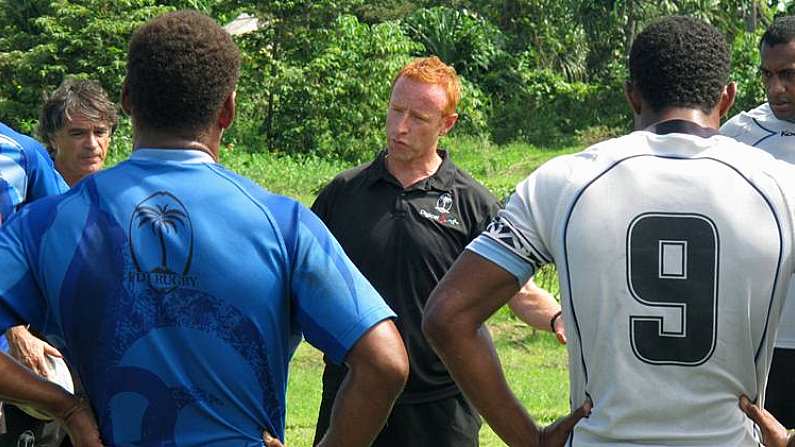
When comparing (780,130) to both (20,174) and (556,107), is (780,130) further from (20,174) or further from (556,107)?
(556,107)

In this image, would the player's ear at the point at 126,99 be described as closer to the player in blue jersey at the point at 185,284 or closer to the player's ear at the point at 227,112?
the player in blue jersey at the point at 185,284

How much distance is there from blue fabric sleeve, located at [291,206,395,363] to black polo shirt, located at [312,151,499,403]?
80.2 inches

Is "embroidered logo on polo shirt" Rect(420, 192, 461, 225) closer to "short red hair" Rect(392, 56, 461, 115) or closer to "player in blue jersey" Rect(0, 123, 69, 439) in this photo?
"short red hair" Rect(392, 56, 461, 115)

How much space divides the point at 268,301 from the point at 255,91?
25.4 m

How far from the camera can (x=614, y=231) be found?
3.39 metres

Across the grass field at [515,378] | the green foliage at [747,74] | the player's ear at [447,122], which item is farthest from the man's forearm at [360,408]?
the green foliage at [747,74]

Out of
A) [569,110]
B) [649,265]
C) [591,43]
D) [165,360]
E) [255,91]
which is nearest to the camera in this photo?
[165,360]

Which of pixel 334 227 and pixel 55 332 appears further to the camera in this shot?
pixel 334 227

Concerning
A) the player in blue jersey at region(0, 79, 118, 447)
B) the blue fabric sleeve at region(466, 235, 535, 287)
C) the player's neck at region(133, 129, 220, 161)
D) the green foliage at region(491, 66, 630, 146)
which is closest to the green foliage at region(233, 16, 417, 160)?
the green foliage at region(491, 66, 630, 146)

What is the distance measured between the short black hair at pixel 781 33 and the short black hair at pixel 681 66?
7.22ft

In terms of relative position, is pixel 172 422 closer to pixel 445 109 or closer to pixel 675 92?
pixel 675 92

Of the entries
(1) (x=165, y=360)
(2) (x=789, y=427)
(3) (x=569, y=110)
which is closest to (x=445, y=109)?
(2) (x=789, y=427)

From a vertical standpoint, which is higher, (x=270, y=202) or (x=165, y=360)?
(x=270, y=202)

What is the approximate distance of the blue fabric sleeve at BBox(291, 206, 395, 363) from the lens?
3195 mm
